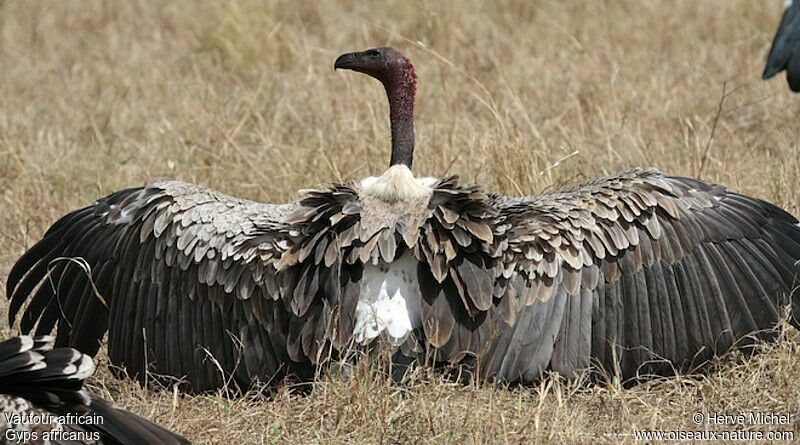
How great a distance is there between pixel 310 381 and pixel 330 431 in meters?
0.51

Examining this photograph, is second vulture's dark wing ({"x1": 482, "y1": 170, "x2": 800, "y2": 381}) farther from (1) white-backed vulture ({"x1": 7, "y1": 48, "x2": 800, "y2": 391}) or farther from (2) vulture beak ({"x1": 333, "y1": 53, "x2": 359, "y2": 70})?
(2) vulture beak ({"x1": 333, "y1": 53, "x2": 359, "y2": 70})

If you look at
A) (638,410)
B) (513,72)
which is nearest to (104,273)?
(638,410)

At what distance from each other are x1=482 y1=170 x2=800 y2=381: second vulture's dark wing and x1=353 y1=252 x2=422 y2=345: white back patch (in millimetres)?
362

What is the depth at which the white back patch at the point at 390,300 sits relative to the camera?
19.1 ft

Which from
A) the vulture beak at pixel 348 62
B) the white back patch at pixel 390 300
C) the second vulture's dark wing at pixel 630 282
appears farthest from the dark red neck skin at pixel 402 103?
the white back patch at pixel 390 300

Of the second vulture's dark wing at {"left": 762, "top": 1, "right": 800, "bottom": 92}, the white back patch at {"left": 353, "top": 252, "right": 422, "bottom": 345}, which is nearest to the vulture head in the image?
the white back patch at {"left": 353, "top": 252, "right": 422, "bottom": 345}

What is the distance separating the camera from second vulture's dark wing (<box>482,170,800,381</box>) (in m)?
5.91

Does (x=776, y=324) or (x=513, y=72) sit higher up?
(x=513, y=72)

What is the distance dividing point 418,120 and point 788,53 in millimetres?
2528

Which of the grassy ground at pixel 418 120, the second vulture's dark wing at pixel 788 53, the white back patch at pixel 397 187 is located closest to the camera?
the grassy ground at pixel 418 120

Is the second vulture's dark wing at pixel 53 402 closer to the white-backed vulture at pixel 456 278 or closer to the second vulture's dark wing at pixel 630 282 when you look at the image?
the white-backed vulture at pixel 456 278

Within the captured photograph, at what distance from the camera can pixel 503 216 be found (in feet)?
19.7

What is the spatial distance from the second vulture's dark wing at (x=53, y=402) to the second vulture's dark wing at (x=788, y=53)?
13.2 feet

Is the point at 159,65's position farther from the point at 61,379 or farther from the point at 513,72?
the point at 61,379
